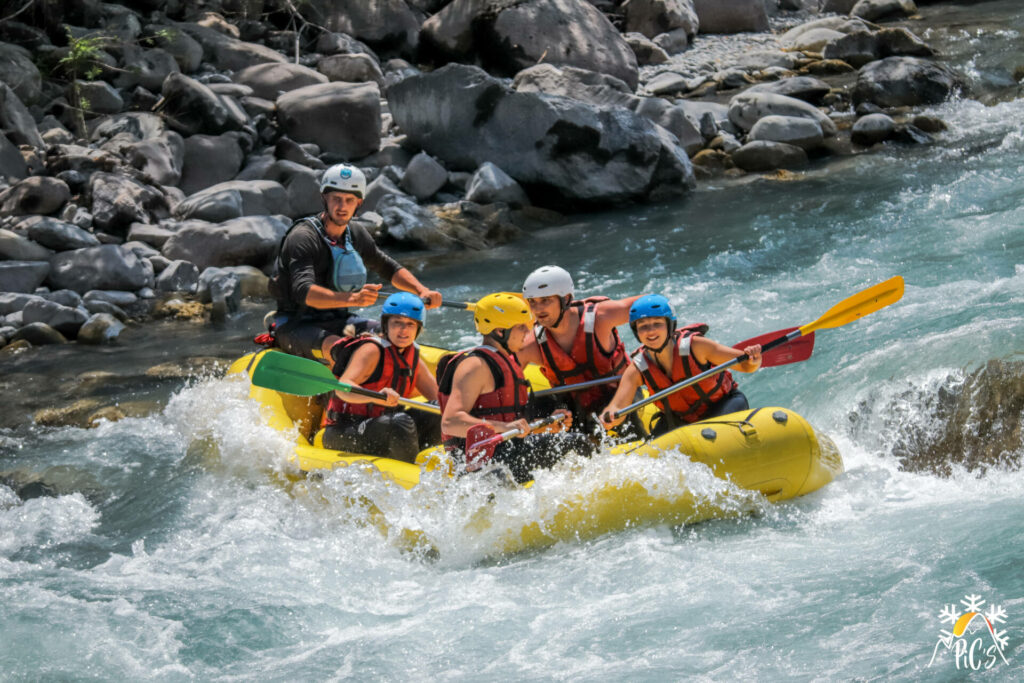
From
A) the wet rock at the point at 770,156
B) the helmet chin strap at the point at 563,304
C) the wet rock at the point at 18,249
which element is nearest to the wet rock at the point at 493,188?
the wet rock at the point at 770,156

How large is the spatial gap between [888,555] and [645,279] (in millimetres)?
5106

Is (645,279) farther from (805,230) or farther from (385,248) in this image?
(385,248)

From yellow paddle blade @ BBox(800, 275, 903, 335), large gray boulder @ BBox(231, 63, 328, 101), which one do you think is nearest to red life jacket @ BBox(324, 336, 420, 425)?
yellow paddle blade @ BBox(800, 275, 903, 335)

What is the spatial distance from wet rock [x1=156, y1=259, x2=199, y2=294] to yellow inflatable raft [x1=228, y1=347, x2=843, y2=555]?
5416mm

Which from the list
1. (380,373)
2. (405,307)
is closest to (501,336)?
(405,307)

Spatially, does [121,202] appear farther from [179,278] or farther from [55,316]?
[55,316]

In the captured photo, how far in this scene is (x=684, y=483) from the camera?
15.2 ft

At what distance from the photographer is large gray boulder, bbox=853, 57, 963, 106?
46.5ft

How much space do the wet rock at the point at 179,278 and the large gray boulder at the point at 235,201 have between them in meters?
0.83

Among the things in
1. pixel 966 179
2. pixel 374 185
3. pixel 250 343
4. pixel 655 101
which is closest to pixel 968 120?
pixel 966 179

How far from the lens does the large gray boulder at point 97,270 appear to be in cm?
927

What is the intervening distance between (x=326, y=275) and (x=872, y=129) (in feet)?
30.6

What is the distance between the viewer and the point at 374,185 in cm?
1130

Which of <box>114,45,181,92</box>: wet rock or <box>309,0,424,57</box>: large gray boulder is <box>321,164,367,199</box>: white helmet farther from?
<box>309,0,424,57</box>: large gray boulder
